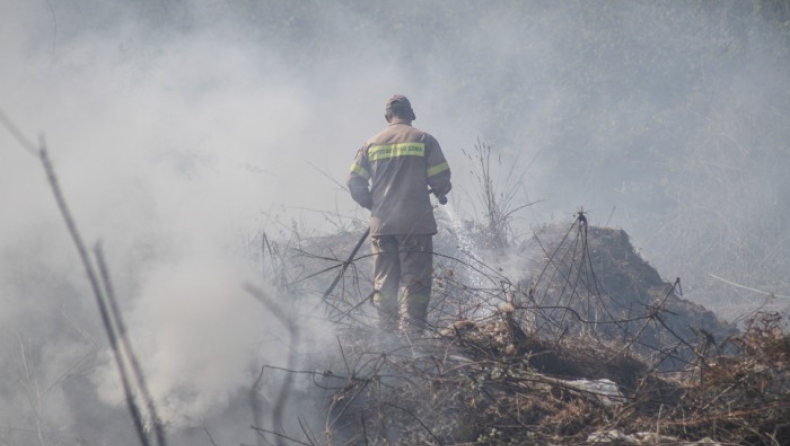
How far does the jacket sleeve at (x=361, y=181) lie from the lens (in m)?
5.75

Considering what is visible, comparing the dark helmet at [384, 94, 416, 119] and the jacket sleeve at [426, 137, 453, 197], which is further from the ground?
the dark helmet at [384, 94, 416, 119]

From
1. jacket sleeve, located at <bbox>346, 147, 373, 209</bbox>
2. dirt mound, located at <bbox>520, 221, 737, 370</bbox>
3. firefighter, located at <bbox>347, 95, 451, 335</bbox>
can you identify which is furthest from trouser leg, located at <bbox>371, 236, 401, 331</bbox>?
dirt mound, located at <bbox>520, 221, 737, 370</bbox>

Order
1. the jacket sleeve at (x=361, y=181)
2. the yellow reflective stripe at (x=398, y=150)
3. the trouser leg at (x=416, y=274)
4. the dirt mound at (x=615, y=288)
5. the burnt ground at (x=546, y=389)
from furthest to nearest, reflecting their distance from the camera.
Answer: the dirt mound at (x=615, y=288)
the jacket sleeve at (x=361, y=181)
the yellow reflective stripe at (x=398, y=150)
the trouser leg at (x=416, y=274)
the burnt ground at (x=546, y=389)

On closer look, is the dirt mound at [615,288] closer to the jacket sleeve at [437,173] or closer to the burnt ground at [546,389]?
the jacket sleeve at [437,173]

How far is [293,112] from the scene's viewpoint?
1291 centimetres

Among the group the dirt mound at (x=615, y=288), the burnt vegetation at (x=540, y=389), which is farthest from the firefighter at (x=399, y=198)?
the dirt mound at (x=615, y=288)

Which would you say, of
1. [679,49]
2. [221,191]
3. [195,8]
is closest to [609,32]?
[679,49]

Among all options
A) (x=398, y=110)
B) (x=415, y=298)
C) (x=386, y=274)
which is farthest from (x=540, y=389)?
(x=398, y=110)

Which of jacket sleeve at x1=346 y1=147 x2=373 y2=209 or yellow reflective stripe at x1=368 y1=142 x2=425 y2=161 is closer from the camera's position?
yellow reflective stripe at x1=368 y1=142 x2=425 y2=161

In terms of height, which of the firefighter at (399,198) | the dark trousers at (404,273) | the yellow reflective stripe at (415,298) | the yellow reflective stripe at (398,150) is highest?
the yellow reflective stripe at (398,150)

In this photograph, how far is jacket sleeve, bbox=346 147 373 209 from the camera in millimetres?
5750

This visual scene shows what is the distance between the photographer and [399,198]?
219 inches

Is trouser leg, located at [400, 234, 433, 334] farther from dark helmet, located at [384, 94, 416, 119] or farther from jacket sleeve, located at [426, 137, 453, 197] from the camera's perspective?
dark helmet, located at [384, 94, 416, 119]

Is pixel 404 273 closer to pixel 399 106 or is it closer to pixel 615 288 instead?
pixel 399 106
